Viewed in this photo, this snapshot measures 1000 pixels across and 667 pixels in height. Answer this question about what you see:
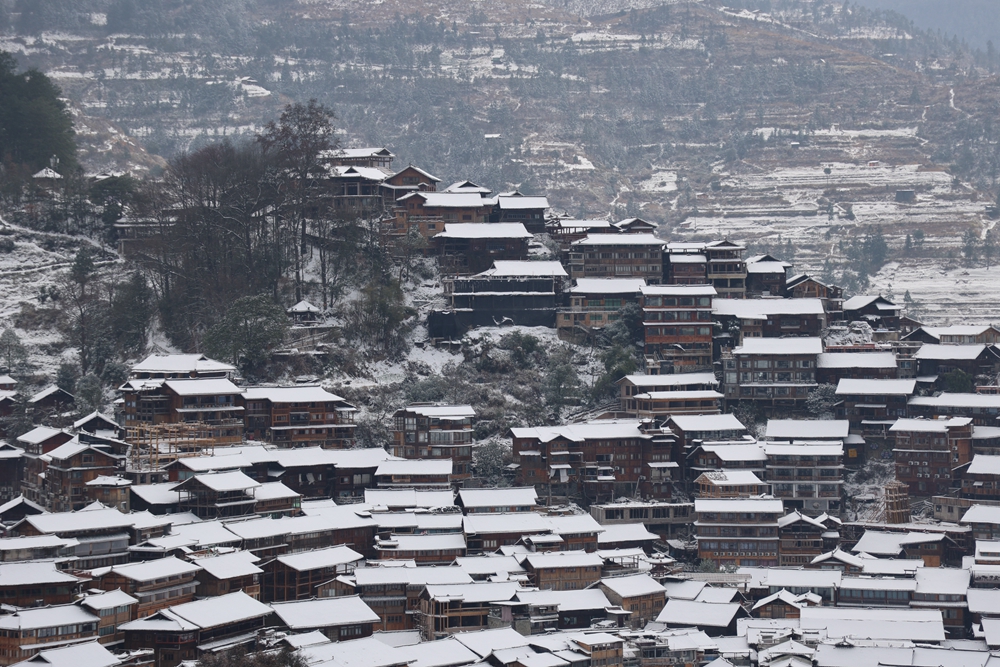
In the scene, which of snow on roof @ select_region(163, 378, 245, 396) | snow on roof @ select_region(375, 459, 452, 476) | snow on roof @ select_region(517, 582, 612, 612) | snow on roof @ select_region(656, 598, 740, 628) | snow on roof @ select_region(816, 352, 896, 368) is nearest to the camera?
snow on roof @ select_region(517, 582, 612, 612)

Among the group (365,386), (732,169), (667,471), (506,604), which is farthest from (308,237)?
(732,169)

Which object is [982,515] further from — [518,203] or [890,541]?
[518,203]

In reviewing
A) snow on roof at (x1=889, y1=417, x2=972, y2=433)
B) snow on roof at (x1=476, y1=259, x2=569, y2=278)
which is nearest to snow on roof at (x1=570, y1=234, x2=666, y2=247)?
snow on roof at (x1=476, y1=259, x2=569, y2=278)

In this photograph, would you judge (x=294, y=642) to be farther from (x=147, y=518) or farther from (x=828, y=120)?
(x=828, y=120)

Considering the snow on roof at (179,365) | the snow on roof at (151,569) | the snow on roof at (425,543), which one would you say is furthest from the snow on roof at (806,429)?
the snow on roof at (151,569)

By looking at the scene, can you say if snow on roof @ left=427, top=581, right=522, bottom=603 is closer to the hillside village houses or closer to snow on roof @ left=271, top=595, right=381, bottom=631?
the hillside village houses

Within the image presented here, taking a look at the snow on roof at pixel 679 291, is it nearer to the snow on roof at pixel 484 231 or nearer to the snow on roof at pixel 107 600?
the snow on roof at pixel 484 231

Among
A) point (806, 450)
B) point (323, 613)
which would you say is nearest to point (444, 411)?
point (806, 450)
